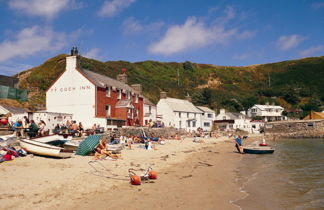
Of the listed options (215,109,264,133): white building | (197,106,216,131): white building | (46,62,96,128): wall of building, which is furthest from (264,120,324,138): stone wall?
(46,62,96,128): wall of building

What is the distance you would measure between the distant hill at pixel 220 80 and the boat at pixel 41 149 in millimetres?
38170

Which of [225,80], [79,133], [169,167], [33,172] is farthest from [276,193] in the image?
[225,80]

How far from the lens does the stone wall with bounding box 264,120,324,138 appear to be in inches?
2773

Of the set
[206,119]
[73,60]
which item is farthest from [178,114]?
[73,60]

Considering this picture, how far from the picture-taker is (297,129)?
73188 millimetres

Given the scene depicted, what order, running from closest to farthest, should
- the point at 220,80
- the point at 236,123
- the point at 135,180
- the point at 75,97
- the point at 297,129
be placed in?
the point at 135,180
the point at 75,97
the point at 297,129
the point at 236,123
the point at 220,80

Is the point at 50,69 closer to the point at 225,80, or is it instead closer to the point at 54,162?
the point at 54,162

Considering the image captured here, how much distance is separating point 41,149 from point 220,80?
441 feet

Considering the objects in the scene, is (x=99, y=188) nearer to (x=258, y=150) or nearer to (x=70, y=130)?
(x=70, y=130)

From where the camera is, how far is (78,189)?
34.3 feet

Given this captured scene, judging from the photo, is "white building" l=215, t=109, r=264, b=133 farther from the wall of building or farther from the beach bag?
the beach bag

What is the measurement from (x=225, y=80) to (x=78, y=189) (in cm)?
13947

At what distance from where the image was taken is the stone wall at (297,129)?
7044 centimetres

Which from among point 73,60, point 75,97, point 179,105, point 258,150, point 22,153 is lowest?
point 258,150
